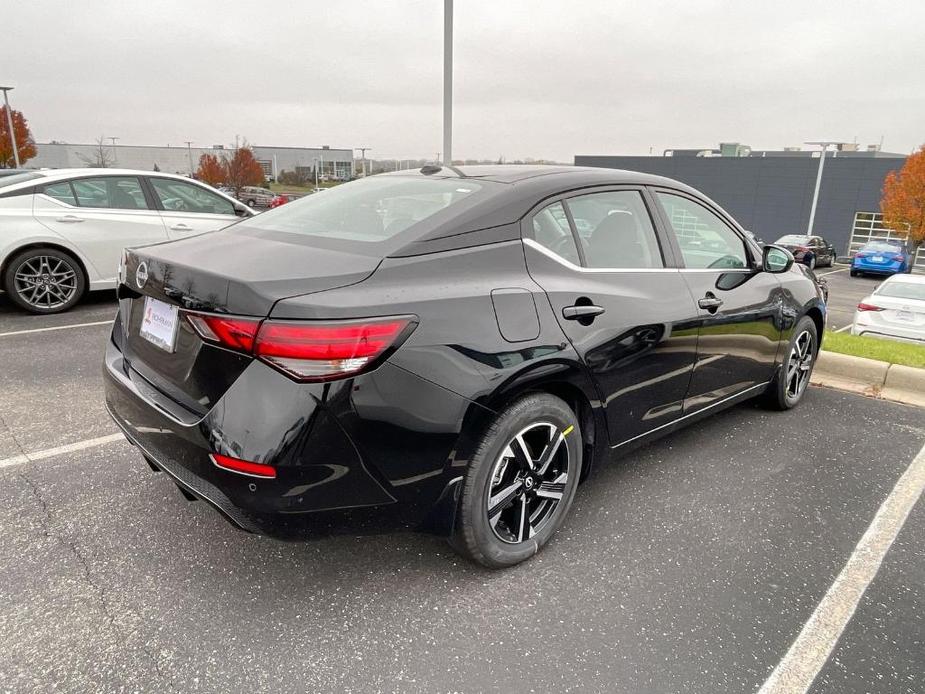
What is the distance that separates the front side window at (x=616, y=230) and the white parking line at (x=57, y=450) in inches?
114

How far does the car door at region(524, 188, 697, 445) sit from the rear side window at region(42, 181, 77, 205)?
6514 mm

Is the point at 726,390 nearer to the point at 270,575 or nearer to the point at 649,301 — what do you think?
the point at 649,301

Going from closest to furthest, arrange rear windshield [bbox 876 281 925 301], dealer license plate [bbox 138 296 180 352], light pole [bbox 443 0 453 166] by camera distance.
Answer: dealer license plate [bbox 138 296 180 352], light pole [bbox 443 0 453 166], rear windshield [bbox 876 281 925 301]

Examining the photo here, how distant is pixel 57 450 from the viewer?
3.46 meters

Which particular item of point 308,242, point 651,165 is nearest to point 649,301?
point 308,242

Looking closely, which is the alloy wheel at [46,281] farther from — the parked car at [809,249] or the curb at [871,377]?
the parked car at [809,249]

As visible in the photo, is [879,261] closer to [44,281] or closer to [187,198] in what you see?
[187,198]

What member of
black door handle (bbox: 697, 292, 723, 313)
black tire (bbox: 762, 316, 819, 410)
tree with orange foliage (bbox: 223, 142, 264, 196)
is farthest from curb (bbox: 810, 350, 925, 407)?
tree with orange foliage (bbox: 223, 142, 264, 196)

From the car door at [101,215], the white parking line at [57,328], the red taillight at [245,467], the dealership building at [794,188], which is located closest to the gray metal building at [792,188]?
the dealership building at [794,188]

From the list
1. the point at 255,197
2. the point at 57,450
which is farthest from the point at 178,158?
the point at 57,450

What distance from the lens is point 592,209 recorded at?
2926 millimetres

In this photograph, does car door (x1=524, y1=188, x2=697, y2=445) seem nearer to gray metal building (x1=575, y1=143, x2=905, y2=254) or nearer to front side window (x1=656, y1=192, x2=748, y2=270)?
front side window (x1=656, y1=192, x2=748, y2=270)

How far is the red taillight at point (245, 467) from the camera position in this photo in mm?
1961

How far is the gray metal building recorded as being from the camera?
4212cm
